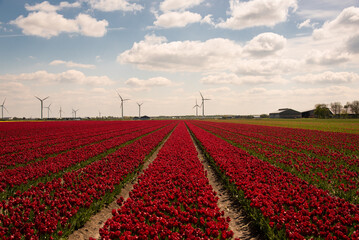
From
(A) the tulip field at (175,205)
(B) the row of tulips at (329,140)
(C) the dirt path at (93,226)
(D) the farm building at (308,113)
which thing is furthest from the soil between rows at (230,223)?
(D) the farm building at (308,113)

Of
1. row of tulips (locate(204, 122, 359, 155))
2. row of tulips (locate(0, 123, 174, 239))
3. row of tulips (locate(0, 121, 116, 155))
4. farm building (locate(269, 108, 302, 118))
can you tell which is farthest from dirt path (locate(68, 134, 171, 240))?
farm building (locate(269, 108, 302, 118))

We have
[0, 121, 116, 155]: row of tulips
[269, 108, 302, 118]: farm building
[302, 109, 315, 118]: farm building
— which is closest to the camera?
[0, 121, 116, 155]: row of tulips

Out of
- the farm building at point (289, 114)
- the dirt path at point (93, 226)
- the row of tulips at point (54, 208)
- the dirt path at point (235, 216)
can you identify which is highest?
the farm building at point (289, 114)

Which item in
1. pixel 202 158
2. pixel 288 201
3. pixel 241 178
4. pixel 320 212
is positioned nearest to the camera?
pixel 320 212

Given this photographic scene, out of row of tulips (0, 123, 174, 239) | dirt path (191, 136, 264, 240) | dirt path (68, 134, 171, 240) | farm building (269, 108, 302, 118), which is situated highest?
farm building (269, 108, 302, 118)

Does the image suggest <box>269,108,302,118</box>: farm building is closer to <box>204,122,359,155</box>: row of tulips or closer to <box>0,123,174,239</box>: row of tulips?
<box>204,122,359,155</box>: row of tulips

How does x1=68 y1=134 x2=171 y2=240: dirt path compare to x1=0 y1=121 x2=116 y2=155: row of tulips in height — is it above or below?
below

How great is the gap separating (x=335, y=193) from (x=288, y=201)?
338 cm

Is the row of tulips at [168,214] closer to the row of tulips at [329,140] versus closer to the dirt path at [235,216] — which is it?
the dirt path at [235,216]

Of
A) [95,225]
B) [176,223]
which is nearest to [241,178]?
[176,223]

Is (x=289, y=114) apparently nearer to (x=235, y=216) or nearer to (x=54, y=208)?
(x=235, y=216)

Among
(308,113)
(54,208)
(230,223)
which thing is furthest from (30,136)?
(308,113)

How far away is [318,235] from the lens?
5133 mm

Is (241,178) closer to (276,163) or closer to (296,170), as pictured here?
(296,170)
